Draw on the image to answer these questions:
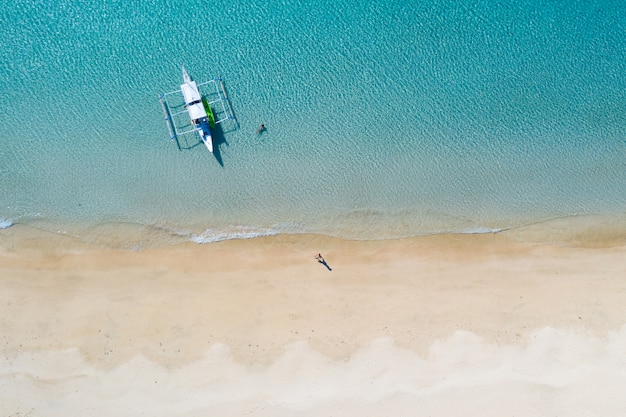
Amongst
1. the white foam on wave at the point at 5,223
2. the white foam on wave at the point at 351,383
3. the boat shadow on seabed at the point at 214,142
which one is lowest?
the white foam on wave at the point at 351,383

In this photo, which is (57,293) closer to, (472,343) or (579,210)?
(472,343)

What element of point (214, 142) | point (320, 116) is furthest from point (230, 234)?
point (320, 116)

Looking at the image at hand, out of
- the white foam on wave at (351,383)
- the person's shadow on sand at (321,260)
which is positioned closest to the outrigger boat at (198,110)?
the person's shadow on sand at (321,260)

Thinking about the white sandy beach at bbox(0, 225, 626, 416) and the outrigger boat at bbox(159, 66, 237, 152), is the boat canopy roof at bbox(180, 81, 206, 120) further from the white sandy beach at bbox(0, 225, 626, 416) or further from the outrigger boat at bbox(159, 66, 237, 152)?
the white sandy beach at bbox(0, 225, 626, 416)

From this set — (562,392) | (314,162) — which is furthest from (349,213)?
(562,392)

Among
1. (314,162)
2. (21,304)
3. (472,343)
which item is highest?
(314,162)

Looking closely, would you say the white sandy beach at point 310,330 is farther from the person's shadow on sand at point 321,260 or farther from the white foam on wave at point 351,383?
the person's shadow on sand at point 321,260

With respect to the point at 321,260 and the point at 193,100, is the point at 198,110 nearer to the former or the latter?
the point at 193,100
